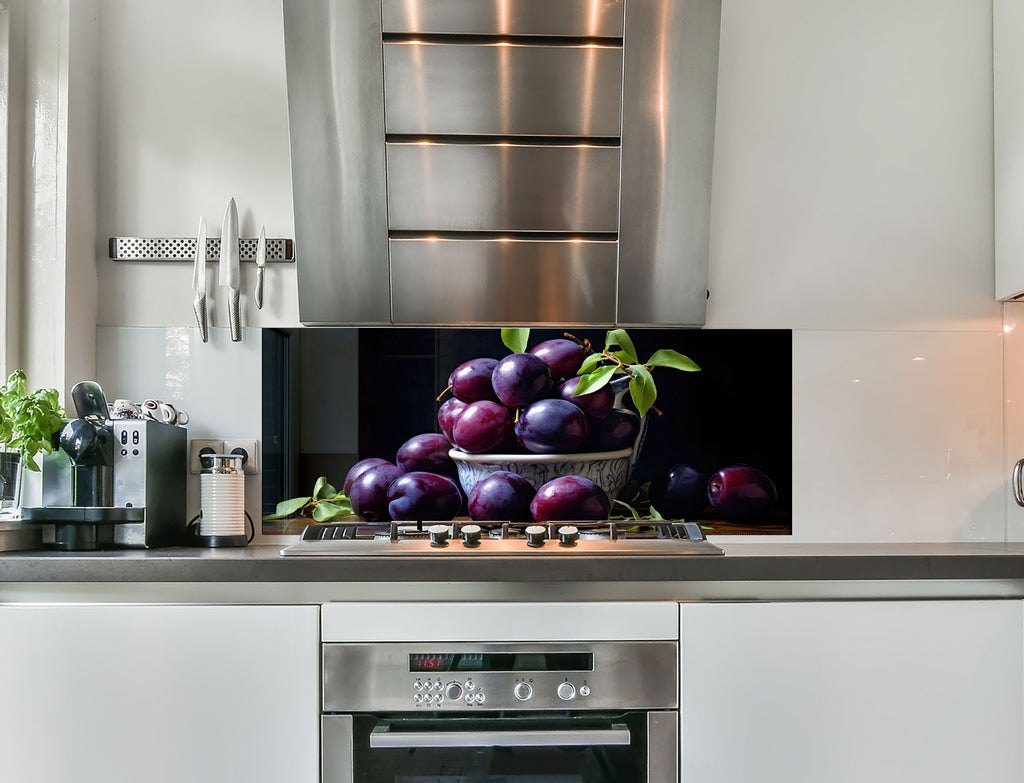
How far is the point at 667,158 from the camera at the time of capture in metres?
1.80

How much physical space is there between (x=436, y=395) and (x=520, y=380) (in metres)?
0.22

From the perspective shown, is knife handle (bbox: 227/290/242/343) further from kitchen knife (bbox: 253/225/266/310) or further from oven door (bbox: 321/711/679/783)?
oven door (bbox: 321/711/679/783)

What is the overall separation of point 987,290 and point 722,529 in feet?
2.63

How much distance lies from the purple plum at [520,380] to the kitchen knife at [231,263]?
585 mm

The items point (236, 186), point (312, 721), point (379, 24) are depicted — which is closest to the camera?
point (312, 721)

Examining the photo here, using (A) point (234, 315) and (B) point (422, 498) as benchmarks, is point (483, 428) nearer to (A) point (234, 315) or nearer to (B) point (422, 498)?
(B) point (422, 498)

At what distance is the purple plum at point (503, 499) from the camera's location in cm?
184

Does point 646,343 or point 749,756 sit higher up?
point 646,343

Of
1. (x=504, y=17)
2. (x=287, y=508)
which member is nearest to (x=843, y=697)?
(x=287, y=508)

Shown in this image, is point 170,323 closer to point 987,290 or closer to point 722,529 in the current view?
point 722,529

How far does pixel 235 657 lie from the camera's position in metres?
1.40

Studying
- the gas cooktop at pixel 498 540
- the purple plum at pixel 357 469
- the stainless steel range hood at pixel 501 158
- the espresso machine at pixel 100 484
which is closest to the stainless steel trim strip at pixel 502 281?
the stainless steel range hood at pixel 501 158

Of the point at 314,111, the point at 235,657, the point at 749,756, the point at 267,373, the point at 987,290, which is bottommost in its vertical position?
the point at 749,756

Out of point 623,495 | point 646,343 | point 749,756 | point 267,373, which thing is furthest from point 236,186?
point 749,756
